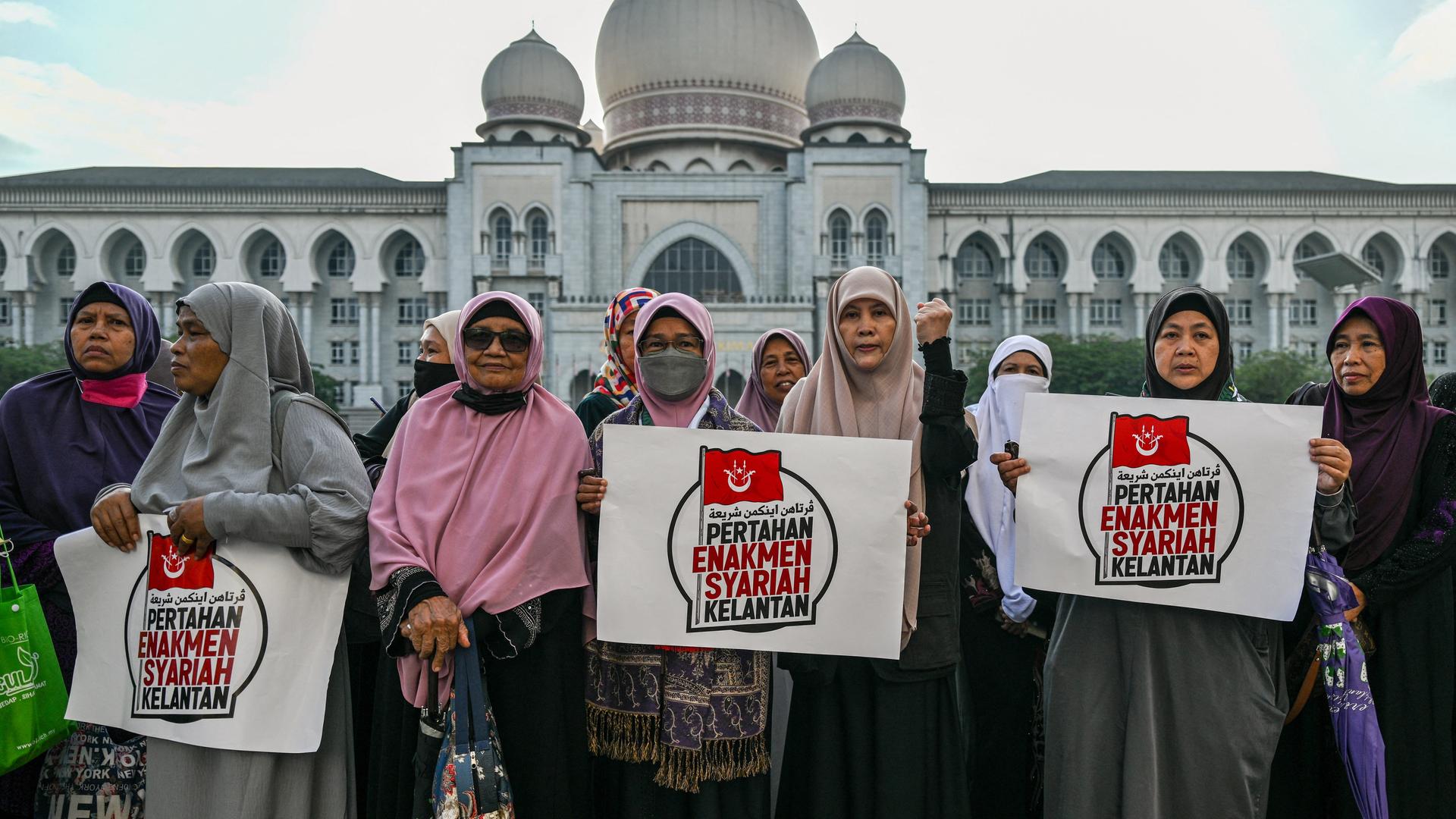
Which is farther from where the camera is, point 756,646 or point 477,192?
point 477,192

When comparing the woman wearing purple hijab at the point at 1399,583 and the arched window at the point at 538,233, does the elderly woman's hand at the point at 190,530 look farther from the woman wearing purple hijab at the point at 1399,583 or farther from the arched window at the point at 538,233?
the arched window at the point at 538,233

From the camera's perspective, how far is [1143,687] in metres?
2.77

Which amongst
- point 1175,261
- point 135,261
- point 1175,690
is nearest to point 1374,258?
point 1175,261

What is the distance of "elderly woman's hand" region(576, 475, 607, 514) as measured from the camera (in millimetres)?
2752

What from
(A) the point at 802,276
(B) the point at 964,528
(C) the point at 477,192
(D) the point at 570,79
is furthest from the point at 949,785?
(D) the point at 570,79

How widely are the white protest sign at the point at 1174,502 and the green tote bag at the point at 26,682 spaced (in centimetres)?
306

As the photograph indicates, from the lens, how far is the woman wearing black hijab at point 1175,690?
108 inches

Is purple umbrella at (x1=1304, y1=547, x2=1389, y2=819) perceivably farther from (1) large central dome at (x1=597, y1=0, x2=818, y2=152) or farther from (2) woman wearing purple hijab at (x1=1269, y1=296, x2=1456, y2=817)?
(1) large central dome at (x1=597, y1=0, x2=818, y2=152)

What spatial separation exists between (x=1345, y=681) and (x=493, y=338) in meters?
2.98

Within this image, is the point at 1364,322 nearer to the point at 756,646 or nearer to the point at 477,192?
the point at 756,646

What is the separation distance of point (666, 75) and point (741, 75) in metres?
2.95

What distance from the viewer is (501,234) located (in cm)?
3225

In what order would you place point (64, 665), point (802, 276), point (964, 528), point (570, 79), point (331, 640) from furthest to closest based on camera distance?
point (570, 79) → point (802, 276) → point (964, 528) → point (64, 665) → point (331, 640)

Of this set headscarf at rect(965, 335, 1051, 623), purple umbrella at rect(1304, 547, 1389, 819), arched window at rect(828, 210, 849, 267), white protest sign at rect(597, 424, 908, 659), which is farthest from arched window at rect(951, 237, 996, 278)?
white protest sign at rect(597, 424, 908, 659)
